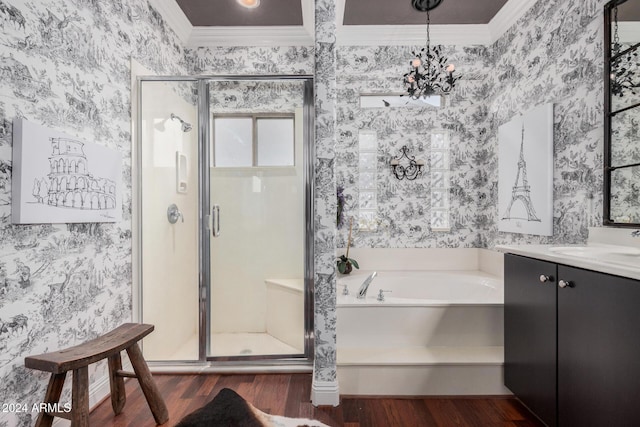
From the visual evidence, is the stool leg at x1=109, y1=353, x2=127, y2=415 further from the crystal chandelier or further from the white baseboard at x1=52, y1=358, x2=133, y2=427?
the crystal chandelier

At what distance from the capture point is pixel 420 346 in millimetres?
2277

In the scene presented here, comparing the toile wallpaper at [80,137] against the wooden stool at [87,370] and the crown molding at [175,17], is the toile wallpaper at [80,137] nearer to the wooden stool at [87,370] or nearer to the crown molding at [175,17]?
the wooden stool at [87,370]

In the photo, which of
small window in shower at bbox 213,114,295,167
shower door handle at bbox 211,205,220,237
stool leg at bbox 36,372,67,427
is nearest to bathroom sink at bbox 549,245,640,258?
small window in shower at bbox 213,114,295,167

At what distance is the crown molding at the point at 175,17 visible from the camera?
8.79 ft

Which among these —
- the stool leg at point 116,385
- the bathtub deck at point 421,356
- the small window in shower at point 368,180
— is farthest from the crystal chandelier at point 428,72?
the stool leg at point 116,385

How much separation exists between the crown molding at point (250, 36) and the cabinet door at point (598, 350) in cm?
284

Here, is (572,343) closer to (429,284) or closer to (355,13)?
(429,284)

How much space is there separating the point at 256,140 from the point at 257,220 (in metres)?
0.56

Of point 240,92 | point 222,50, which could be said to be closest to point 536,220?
point 240,92

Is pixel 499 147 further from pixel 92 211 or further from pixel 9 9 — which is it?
pixel 9 9

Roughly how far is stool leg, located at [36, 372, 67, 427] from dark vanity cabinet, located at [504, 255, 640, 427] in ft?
6.70

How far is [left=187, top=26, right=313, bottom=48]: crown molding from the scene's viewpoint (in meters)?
3.22

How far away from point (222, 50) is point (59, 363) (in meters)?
2.88

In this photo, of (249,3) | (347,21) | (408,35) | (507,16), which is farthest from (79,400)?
Answer: (507,16)
